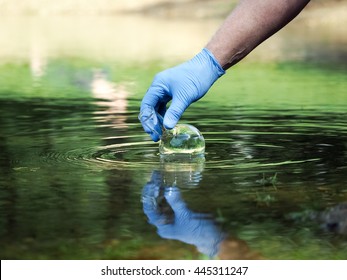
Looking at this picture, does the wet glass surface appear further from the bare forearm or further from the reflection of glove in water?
the bare forearm

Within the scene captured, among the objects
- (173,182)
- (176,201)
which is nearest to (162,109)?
(173,182)

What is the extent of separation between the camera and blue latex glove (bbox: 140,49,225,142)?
5.94 metres

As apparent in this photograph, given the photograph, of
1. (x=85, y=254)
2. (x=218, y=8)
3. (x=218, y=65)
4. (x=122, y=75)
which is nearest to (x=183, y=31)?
(x=218, y=8)

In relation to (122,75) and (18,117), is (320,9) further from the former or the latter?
(18,117)

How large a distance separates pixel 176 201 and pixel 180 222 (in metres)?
0.43

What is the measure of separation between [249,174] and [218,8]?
23429 mm

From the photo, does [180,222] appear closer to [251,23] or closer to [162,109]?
[251,23]

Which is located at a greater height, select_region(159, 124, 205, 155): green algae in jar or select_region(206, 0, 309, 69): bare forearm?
select_region(206, 0, 309, 69): bare forearm

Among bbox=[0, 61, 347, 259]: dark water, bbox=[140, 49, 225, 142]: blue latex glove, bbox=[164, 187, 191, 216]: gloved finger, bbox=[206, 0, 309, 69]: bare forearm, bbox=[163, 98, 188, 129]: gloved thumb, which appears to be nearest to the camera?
bbox=[0, 61, 347, 259]: dark water

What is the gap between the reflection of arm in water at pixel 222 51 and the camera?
570cm

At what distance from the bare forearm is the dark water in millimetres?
568

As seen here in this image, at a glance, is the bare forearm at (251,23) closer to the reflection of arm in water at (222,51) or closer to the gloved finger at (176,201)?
the reflection of arm in water at (222,51)

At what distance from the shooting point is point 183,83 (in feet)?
19.5

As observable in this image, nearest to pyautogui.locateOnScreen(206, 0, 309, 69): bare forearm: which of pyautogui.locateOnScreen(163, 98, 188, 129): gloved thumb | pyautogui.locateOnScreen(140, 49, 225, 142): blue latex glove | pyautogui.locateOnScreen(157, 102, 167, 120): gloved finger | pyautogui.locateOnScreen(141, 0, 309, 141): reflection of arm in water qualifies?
pyautogui.locateOnScreen(141, 0, 309, 141): reflection of arm in water
